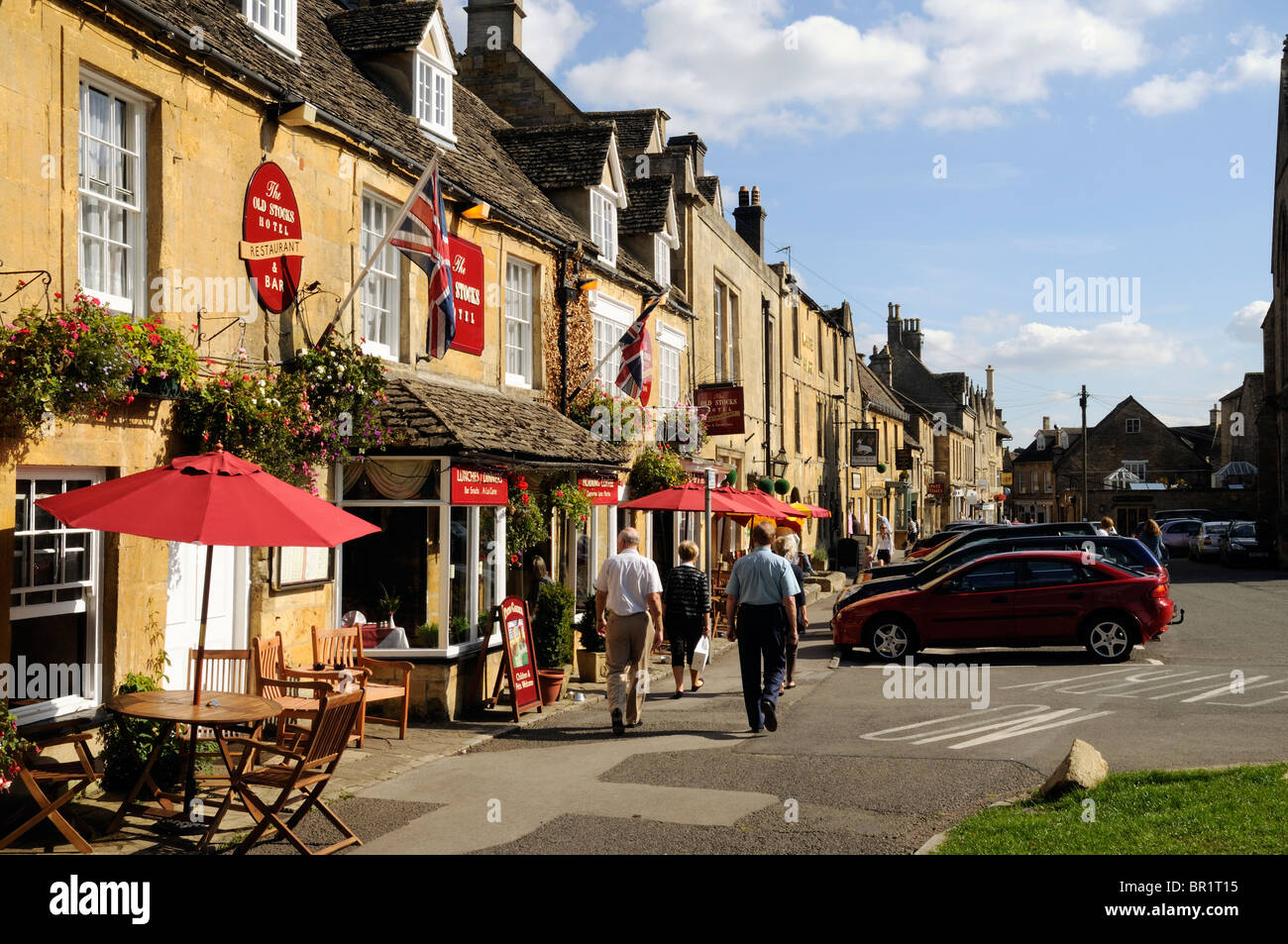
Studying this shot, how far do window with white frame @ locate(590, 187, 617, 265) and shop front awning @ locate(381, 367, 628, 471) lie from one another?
14.8 ft

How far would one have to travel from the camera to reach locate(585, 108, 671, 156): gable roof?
79.9 ft

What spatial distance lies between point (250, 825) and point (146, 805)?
780 mm

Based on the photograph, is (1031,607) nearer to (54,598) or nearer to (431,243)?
(431,243)

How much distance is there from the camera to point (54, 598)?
8016 mm

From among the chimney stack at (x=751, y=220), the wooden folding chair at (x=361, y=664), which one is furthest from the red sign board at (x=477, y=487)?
the chimney stack at (x=751, y=220)

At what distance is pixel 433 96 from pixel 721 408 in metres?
10.2

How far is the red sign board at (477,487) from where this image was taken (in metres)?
11.7

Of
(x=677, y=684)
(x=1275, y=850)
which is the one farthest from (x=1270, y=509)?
(x=1275, y=850)

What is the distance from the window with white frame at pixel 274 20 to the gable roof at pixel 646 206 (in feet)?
34.1

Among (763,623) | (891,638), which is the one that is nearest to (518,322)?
(891,638)

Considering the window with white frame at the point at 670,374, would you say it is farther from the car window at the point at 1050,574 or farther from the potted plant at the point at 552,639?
the potted plant at the point at 552,639

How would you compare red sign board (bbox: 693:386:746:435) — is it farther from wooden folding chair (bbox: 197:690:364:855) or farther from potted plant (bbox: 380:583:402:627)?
wooden folding chair (bbox: 197:690:364:855)
